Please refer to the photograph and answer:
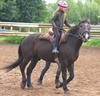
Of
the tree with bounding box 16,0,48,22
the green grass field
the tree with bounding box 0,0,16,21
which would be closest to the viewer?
the green grass field

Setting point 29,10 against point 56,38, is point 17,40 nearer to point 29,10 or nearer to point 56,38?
point 29,10

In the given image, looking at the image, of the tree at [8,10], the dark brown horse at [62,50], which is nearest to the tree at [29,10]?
the tree at [8,10]

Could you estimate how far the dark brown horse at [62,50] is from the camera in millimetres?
9805

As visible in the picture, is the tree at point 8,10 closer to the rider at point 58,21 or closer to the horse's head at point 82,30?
the rider at point 58,21

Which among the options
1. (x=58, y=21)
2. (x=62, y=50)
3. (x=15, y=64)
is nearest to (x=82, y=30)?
(x=62, y=50)

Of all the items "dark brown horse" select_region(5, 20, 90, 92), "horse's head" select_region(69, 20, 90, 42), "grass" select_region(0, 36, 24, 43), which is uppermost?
"horse's head" select_region(69, 20, 90, 42)

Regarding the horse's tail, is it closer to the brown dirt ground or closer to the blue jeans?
the brown dirt ground

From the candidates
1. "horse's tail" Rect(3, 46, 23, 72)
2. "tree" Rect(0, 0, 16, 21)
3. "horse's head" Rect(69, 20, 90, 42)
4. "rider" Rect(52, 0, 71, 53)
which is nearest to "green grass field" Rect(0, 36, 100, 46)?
"tree" Rect(0, 0, 16, 21)

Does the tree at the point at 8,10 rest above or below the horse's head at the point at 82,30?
below

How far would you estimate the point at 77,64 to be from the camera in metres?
16.4

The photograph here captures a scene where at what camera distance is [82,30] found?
31.6 feet

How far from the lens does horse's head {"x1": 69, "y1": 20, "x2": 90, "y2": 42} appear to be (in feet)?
31.0

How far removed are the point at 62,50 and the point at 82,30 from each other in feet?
2.56

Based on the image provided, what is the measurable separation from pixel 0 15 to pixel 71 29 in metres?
33.4
